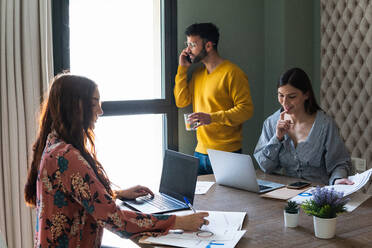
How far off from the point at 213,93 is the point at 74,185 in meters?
1.79

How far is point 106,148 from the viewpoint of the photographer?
3348 millimetres

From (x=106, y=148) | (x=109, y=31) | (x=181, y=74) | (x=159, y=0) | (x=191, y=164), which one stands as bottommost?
(x=106, y=148)

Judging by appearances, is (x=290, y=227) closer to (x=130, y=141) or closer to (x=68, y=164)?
(x=68, y=164)

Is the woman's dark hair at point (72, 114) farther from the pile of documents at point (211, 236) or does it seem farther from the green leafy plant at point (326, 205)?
the green leafy plant at point (326, 205)

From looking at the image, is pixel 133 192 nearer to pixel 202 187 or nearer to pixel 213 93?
pixel 202 187

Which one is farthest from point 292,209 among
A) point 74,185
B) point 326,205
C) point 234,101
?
point 234,101

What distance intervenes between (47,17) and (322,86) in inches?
83.8

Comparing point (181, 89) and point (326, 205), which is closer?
point (326, 205)

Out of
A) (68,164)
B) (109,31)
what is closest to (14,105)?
(109,31)

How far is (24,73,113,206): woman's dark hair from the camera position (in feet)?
5.63

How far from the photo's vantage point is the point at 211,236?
1664mm

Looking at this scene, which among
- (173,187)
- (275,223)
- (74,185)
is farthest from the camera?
(173,187)

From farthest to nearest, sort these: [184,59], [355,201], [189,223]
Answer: [184,59] → [355,201] → [189,223]

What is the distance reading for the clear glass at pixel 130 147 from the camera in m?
3.33
